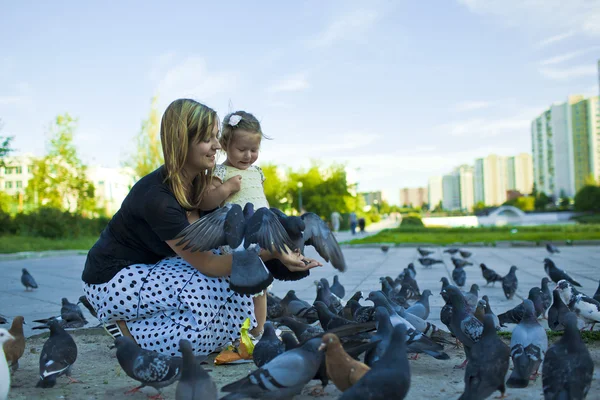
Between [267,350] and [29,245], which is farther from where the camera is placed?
[29,245]

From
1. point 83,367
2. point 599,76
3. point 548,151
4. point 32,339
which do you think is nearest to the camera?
point 83,367

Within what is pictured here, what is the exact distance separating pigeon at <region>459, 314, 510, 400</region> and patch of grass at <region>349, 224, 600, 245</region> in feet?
58.6

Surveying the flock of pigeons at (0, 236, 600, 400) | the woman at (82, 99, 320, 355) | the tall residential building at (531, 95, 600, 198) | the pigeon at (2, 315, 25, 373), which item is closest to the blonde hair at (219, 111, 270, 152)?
the woman at (82, 99, 320, 355)

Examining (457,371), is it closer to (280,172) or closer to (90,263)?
(90,263)

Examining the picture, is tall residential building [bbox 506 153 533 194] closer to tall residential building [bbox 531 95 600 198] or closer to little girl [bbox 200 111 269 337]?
tall residential building [bbox 531 95 600 198]

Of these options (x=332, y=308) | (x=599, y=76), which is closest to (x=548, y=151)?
(x=599, y=76)

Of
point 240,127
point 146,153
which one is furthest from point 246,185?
point 146,153

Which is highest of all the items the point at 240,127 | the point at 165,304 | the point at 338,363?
the point at 240,127

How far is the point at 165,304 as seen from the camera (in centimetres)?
357

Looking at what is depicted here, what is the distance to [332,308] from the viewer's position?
5629 mm

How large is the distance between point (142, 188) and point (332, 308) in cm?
273

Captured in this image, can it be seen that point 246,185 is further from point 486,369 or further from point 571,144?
point 571,144

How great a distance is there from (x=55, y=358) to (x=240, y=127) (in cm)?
225

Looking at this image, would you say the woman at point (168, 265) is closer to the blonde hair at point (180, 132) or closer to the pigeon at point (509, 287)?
the blonde hair at point (180, 132)
